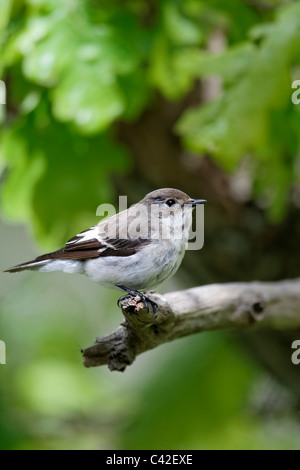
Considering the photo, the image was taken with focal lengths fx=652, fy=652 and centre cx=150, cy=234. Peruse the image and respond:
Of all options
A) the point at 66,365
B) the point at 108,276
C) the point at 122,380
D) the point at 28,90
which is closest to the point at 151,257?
the point at 108,276

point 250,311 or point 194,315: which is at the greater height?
point 250,311

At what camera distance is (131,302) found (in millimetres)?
1848

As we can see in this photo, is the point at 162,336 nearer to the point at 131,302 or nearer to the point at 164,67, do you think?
the point at 131,302

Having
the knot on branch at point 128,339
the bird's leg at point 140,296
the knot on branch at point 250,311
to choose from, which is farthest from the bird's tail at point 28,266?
the knot on branch at point 250,311

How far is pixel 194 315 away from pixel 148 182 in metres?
1.49

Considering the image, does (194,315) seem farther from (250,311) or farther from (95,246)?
(95,246)

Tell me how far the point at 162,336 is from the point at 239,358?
2335 millimetres

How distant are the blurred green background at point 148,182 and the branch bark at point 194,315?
16 cm

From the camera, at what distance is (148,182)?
370cm

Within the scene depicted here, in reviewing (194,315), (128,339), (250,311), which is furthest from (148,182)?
(128,339)

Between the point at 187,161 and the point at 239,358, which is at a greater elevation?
the point at 187,161

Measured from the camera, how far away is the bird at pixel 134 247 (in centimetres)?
172

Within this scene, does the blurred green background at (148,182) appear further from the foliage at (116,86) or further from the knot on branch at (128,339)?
the knot on branch at (128,339)

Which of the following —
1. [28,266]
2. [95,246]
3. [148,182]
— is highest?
[148,182]
